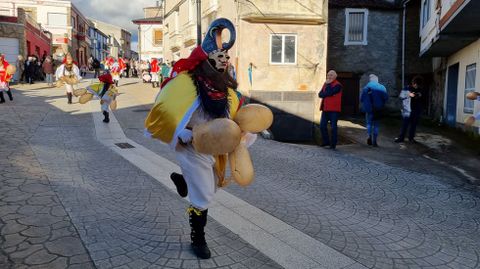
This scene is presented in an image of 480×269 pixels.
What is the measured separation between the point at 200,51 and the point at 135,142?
218 inches

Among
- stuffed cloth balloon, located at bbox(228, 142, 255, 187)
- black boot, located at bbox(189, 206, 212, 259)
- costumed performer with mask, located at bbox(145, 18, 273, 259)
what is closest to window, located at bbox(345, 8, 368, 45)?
costumed performer with mask, located at bbox(145, 18, 273, 259)

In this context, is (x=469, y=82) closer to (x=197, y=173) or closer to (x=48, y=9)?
(x=197, y=173)

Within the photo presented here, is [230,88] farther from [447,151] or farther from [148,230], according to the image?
[447,151]

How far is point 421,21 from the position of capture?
18.5m

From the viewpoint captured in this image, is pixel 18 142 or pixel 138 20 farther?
pixel 138 20

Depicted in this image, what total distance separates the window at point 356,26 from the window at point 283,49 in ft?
20.9

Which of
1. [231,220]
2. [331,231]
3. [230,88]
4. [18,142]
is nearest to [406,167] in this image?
[331,231]

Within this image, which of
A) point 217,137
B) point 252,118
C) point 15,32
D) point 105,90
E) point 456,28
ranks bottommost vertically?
point 217,137

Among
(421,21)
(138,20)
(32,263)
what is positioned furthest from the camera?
(138,20)

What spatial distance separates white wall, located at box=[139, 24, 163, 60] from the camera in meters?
44.8

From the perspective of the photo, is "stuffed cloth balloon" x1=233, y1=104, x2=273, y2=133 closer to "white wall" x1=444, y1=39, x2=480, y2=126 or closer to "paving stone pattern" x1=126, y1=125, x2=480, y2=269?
"paving stone pattern" x1=126, y1=125, x2=480, y2=269

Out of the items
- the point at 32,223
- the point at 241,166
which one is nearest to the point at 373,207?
the point at 241,166

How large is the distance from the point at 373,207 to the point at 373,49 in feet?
54.4

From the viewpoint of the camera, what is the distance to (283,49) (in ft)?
48.2
